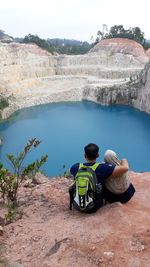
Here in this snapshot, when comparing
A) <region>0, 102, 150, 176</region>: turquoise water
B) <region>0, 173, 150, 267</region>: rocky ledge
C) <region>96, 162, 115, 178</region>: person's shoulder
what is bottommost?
<region>0, 102, 150, 176</region>: turquoise water

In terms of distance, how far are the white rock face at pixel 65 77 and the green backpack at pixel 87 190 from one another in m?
30.0

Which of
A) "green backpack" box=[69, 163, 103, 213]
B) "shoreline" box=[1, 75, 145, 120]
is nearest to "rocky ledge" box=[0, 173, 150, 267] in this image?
"green backpack" box=[69, 163, 103, 213]

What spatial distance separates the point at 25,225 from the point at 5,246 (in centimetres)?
56

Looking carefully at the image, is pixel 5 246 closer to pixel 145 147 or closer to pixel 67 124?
pixel 145 147

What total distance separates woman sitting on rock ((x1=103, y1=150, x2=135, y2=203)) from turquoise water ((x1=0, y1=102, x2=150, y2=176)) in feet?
44.0

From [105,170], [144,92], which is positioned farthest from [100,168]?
[144,92]

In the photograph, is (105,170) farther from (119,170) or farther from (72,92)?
(72,92)

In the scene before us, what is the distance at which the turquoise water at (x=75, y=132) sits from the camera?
22.3 metres

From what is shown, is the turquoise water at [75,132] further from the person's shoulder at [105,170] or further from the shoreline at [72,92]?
the person's shoulder at [105,170]

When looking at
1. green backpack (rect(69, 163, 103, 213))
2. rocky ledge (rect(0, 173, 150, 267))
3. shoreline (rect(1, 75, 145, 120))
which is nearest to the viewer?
rocky ledge (rect(0, 173, 150, 267))

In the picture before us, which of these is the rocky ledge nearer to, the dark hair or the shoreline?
the dark hair

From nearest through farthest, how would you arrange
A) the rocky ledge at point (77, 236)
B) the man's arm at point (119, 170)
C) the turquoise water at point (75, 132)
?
the rocky ledge at point (77, 236) < the man's arm at point (119, 170) < the turquoise water at point (75, 132)

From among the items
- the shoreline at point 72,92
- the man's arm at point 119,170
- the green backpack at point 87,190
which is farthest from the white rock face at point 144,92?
the green backpack at point 87,190

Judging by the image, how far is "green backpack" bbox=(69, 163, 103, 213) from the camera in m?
5.20
